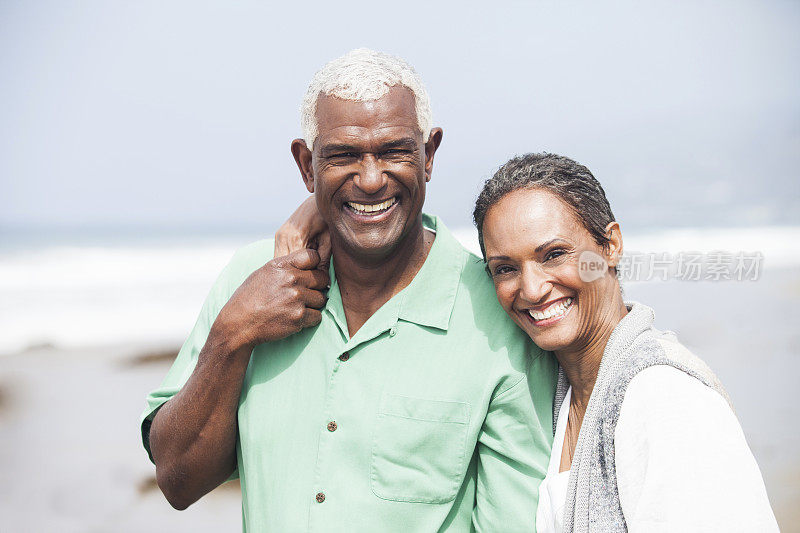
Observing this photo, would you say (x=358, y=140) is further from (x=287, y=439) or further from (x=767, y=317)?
(x=767, y=317)

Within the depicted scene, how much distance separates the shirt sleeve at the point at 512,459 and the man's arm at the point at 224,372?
0.60 meters

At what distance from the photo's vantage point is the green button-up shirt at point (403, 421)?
208 cm

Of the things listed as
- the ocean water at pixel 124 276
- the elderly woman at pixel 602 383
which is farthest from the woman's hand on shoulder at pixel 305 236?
the ocean water at pixel 124 276

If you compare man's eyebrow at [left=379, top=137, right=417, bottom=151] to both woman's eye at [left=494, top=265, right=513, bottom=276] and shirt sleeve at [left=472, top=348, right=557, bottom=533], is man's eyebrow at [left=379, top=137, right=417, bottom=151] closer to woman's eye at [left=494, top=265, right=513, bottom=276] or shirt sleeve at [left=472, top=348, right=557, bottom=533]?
woman's eye at [left=494, top=265, right=513, bottom=276]

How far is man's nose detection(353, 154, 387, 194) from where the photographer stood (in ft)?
6.98

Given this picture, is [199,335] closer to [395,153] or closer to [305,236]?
[305,236]

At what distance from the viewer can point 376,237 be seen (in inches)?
86.9

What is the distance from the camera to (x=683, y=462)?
157cm

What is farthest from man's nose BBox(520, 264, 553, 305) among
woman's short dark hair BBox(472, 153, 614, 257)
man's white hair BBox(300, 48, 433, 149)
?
man's white hair BBox(300, 48, 433, 149)

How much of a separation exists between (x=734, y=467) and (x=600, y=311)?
605mm

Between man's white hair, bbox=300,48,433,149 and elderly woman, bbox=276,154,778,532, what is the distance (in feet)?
1.05

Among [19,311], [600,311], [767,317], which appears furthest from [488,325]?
[19,311]

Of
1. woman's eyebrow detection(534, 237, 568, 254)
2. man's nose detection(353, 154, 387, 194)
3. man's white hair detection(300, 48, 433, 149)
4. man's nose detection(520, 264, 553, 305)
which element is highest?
man's white hair detection(300, 48, 433, 149)

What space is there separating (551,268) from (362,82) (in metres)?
0.73
